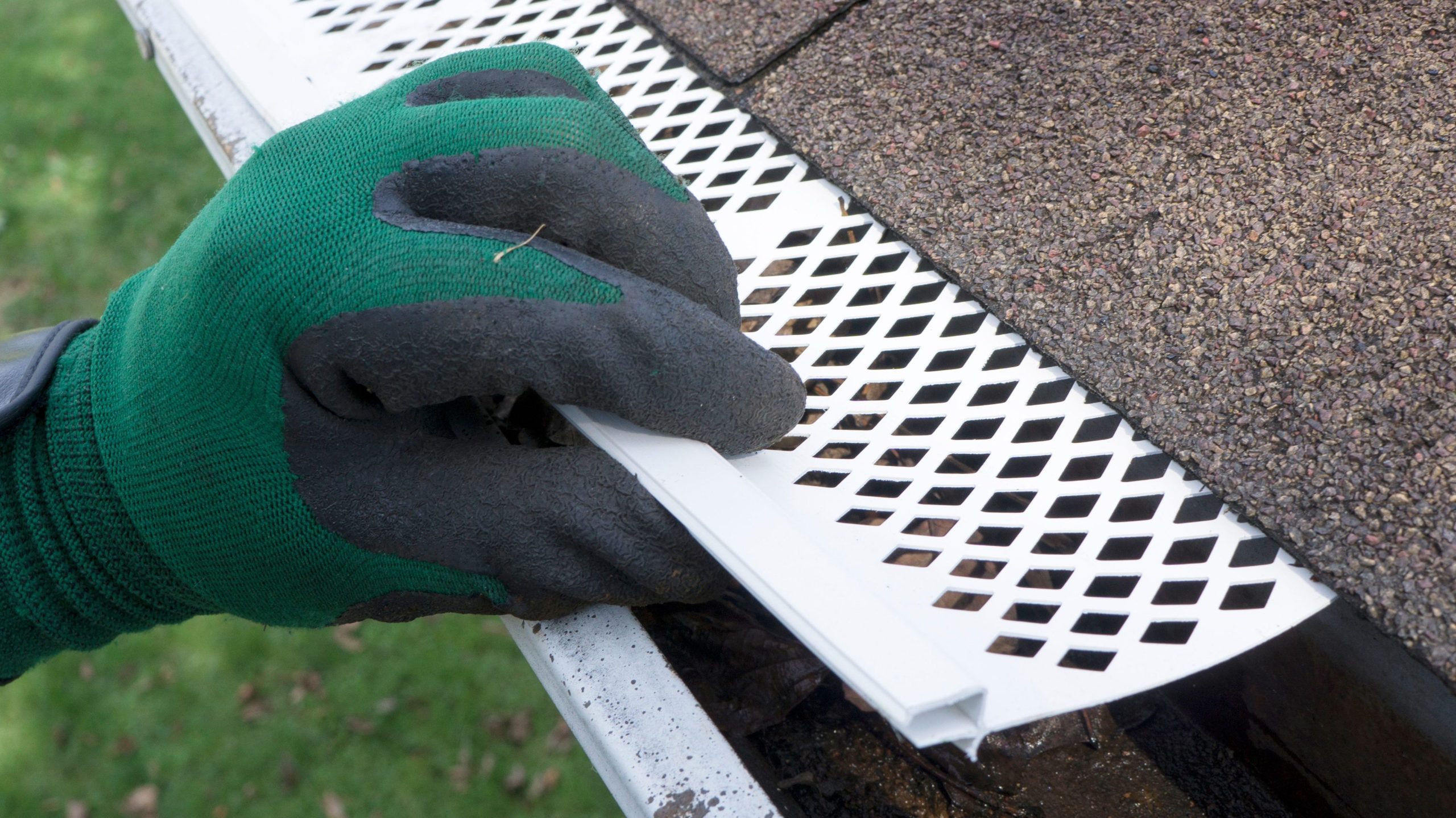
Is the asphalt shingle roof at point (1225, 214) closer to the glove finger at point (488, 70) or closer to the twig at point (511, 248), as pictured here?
the glove finger at point (488, 70)

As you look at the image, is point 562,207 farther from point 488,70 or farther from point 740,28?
point 740,28

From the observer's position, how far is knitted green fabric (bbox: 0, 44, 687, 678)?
49.1 inches

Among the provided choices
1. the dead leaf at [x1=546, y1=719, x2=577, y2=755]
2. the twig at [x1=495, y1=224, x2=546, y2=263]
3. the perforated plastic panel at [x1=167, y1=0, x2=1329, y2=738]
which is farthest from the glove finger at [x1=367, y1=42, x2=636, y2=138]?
the dead leaf at [x1=546, y1=719, x2=577, y2=755]

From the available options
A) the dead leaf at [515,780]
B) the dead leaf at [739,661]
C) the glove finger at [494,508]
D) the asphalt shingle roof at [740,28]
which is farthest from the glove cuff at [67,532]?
the dead leaf at [515,780]

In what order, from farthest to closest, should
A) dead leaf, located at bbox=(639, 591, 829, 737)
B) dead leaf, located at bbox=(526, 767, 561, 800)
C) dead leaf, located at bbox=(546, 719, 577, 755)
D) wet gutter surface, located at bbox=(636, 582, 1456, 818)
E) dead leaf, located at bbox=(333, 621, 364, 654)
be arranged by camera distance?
dead leaf, located at bbox=(333, 621, 364, 654), dead leaf, located at bbox=(546, 719, 577, 755), dead leaf, located at bbox=(526, 767, 561, 800), dead leaf, located at bbox=(639, 591, 829, 737), wet gutter surface, located at bbox=(636, 582, 1456, 818)

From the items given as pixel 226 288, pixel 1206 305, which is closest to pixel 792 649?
pixel 1206 305

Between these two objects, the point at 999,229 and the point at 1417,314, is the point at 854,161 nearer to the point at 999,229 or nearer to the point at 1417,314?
the point at 999,229

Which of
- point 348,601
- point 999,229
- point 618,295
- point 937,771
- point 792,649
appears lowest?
point 937,771

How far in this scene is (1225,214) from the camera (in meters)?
1.51

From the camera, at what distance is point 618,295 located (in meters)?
1.26

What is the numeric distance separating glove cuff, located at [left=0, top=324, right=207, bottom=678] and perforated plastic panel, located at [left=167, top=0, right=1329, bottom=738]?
2.37 ft

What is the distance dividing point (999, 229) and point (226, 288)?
3.73 feet

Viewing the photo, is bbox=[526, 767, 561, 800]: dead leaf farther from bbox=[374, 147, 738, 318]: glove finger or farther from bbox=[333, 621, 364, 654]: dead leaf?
bbox=[374, 147, 738, 318]: glove finger

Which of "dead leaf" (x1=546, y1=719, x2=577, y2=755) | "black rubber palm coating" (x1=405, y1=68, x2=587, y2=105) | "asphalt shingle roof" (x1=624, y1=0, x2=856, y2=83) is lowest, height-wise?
"dead leaf" (x1=546, y1=719, x2=577, y2=755)
